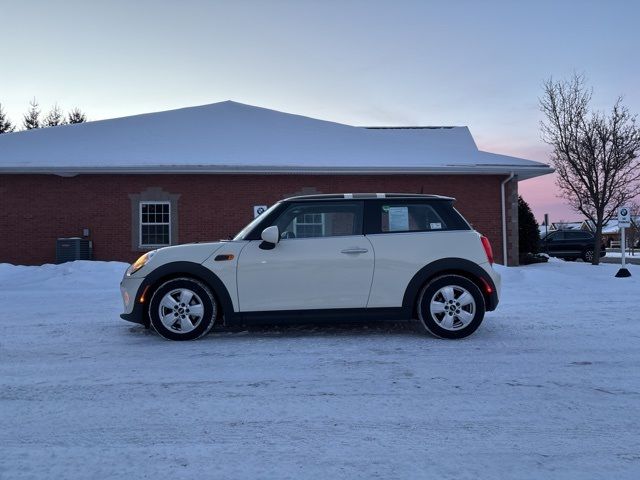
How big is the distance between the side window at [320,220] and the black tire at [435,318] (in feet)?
3.28

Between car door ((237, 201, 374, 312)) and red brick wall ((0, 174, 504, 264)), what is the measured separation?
12.0 meters

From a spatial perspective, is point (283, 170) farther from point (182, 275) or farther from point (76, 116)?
point (76, 116)

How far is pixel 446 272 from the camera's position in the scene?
6316mm

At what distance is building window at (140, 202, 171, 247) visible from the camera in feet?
58.8

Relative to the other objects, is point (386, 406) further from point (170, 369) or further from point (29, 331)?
point (29, 331)

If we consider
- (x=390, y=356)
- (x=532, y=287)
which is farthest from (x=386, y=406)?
(x=532, y=287)

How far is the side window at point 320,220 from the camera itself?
637 cm

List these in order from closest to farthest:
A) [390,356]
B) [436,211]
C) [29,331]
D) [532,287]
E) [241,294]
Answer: [390,356] → [241,294] → [436,211] → [29,331] → [532,287]

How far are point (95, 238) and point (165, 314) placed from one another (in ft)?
41.7

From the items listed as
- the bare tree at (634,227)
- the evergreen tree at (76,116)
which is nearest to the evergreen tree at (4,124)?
the evergreen tree at (76,116)

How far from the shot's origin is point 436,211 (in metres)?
6.54

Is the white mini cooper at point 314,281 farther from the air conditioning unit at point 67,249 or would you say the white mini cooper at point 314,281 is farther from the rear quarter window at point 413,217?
the air conditioning unit at point 67,249

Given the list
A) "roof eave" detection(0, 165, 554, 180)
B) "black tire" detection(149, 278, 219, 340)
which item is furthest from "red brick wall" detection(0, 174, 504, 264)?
"black tire" detection(149, 278, 219, 340)

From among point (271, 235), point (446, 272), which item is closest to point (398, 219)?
point (446, 272)
